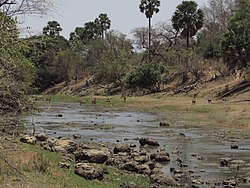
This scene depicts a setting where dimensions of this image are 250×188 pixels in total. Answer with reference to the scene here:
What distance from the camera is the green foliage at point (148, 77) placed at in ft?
→ 255

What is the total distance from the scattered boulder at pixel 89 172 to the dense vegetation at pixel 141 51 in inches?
148

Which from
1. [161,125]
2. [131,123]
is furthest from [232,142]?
[131,123]

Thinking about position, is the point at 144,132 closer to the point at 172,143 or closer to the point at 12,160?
the point at 172,143

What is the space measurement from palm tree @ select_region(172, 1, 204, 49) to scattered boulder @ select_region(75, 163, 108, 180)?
6046cm

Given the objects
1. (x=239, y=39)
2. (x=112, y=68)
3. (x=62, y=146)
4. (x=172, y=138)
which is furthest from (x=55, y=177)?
(x=112, y=68)

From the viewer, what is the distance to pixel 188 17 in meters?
77.6

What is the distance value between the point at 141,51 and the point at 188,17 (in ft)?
107

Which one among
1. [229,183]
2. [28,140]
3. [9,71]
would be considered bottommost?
[229,183]

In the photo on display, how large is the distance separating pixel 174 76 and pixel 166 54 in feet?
23.1

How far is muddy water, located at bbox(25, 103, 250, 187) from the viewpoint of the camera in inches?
881

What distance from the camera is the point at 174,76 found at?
82.4 m

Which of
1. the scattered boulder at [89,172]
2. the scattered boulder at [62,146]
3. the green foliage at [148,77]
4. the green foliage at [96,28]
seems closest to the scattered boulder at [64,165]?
the scattered boulder at [89,172]

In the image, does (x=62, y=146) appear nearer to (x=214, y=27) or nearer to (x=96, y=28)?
(x=214, y=27)

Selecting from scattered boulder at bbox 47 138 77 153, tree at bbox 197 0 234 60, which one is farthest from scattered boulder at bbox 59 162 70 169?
tree at bbox 197 0 234 60
